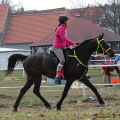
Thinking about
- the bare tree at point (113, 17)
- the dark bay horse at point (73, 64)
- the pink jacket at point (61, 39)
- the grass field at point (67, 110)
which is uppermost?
the bare tree at point (113, 17)

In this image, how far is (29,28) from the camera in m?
48.7

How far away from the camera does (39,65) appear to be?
896 centimetres

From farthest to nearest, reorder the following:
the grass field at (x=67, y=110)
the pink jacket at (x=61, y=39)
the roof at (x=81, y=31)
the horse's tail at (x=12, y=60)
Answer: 1. the roof at (x=81, y=31)
2. the horse's tail at (x=12, y=60)
3. the pink jacket at (x=61, y=39)
4. the grass field at (x=67, y=110)

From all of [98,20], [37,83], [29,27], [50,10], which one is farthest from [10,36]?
[37,83]

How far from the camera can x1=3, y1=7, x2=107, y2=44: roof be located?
47.0m

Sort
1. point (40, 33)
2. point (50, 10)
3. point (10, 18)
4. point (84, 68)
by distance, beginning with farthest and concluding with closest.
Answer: point (50, 10) < point (10, 18) < point (40, 33) < point (84, 68)

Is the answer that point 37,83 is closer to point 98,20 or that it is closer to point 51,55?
point 51,55

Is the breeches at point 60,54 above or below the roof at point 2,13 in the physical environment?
below

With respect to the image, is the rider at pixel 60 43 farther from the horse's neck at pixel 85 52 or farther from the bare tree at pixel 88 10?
the bare tree at pixel 88 10

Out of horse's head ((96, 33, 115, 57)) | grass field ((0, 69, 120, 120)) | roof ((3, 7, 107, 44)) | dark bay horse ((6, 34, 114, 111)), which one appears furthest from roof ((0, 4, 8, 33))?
horse's head ((96, 33, 115, 57))

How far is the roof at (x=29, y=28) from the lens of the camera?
47000mm

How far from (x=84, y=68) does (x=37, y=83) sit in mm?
1364

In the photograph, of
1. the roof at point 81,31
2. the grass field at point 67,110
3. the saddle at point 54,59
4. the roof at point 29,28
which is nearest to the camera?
the grass field at point 67,110

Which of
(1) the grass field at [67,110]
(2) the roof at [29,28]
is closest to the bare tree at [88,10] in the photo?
(2) the roof at [29,28]
